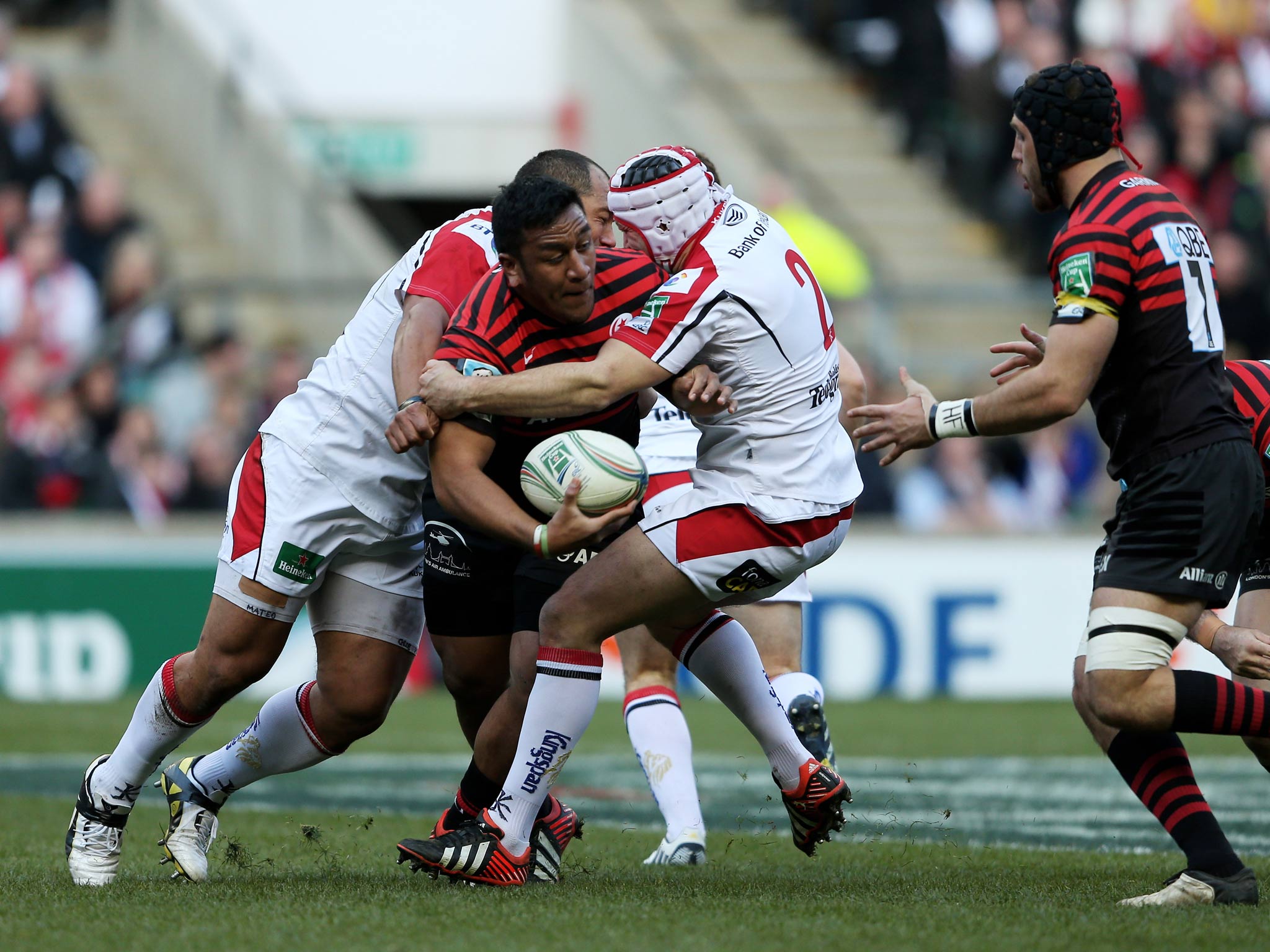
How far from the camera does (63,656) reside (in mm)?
13250

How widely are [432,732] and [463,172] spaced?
10.5 m

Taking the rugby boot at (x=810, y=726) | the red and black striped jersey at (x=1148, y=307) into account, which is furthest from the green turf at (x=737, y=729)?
the red and black striped jersey at (x=1148, y=307)

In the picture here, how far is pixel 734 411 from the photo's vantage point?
18.2ft

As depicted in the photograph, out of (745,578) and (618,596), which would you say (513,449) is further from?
(745,578)

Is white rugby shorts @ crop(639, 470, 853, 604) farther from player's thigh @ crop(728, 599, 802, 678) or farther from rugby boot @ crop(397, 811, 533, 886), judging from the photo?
player's thigh @ crop(728, 599, 802, 678)

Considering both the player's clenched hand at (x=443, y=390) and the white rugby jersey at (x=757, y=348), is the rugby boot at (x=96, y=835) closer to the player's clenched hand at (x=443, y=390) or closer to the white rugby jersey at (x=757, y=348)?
the player's clenched hand at (x=443, y=390)

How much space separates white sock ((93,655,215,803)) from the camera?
588 centimetres

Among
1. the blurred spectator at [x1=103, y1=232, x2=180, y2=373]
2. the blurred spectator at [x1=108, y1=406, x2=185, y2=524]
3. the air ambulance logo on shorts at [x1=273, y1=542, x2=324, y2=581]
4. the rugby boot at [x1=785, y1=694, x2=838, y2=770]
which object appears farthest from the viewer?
the blurred spectator at [x1=103, y1=232, x2=180, y2=373]

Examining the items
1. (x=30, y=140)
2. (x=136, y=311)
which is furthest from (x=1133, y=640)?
(x=30, y=140)

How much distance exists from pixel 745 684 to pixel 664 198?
162 cm

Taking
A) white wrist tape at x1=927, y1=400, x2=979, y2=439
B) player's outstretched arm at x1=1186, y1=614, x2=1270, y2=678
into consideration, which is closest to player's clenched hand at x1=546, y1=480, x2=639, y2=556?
white wrist tape at x1=927, y1=400, x2=979, y2=439

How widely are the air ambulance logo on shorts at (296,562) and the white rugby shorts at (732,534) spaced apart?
108 centimetres

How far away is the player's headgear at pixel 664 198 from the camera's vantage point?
18.1ft

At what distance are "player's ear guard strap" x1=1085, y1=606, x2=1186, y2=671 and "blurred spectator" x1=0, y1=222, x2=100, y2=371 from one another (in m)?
12.5
